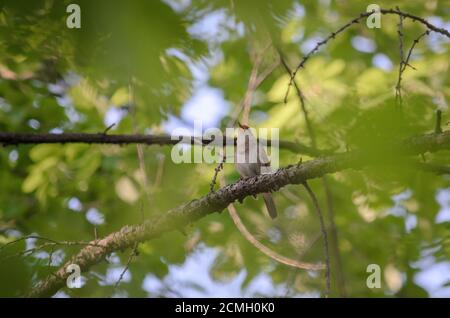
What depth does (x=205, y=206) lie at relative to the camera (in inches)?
146

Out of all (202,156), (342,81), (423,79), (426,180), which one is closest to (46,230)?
(202,156)

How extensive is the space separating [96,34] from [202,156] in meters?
4.18

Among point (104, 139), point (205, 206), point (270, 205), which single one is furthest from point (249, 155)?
point (205, 206)

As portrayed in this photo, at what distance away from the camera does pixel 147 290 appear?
5531 millimetres

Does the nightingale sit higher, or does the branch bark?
the nightingale

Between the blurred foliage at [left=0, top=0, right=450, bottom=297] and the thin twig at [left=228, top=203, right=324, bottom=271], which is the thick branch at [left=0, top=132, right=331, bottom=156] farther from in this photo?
the thin twig at [left=228, top=203, right=324, bottom=271]

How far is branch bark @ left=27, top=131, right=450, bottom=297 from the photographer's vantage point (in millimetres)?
2789

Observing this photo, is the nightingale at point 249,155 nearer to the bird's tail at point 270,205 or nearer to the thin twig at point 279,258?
the bird's tail at point 270,205

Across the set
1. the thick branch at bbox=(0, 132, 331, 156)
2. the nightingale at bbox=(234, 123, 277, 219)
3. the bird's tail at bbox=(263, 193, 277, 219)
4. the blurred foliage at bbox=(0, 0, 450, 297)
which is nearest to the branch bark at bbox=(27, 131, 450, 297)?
the blurred foliage at bbox=(0, 0, 450, 297)

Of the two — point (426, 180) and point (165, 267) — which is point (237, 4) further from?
point (165, 267)

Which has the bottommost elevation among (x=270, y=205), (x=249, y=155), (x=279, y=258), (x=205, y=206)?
(x=279, y=258)

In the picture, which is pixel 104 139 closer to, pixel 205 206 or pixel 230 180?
pixel 205 206

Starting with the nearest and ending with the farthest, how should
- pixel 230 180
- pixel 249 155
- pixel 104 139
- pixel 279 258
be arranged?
pixel 279 258, pixel 104 139, pixel 249 155, pixel 230 180
